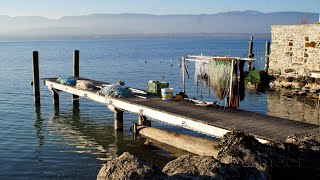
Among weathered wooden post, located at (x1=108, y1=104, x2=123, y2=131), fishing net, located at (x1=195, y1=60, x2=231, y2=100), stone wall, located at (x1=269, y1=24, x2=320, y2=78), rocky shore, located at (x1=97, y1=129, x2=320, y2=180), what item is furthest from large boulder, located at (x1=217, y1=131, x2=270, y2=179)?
stone wall, located at (x1=269, y1=24, x2=320, y2=78)

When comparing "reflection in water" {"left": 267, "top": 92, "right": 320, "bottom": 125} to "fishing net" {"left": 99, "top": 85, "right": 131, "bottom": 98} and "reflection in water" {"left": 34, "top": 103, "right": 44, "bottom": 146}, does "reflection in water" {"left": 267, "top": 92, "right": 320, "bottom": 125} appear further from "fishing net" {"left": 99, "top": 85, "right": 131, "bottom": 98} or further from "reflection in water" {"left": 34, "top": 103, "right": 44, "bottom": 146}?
"reflection in water" {"left": 34, "top": 103, "right": 44, "bottom": 146}

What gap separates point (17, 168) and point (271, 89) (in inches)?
1042

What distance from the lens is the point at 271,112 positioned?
28.7m

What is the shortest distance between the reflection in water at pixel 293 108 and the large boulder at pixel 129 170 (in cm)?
1943

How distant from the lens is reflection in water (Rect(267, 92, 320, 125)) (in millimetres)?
26525

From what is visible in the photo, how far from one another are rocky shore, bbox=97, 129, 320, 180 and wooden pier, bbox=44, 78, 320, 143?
4.00 ft

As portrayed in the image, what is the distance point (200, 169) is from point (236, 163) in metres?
1.23

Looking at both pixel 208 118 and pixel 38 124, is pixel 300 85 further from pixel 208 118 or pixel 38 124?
pixel 38 124

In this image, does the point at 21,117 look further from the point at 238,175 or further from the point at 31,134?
the point at 238,175

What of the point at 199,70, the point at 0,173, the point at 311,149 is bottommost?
the point at 0,173

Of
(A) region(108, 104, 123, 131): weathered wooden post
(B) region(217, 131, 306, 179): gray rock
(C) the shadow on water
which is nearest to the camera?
(B) region(217, 131, 306, 179): gray rock

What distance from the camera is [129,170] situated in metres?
8.17

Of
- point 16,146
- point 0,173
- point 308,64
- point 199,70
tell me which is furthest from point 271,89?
point 0,173

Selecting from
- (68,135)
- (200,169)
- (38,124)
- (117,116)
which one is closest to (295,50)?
(117,116)
